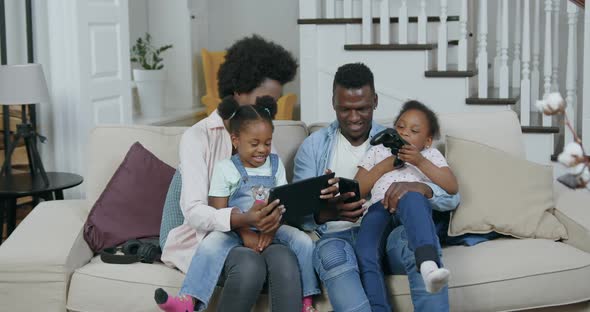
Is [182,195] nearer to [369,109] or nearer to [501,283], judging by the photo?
[369,109]

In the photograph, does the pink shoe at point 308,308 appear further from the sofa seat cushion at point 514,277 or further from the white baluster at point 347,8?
the white baluster at point 347,8

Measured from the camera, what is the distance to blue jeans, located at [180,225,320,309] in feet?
7.97

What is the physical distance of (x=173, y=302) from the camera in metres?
2.36

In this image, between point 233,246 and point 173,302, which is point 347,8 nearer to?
point 233,246

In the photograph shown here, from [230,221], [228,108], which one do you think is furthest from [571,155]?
[228,108]

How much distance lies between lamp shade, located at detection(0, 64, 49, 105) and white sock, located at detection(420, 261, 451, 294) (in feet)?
7.49

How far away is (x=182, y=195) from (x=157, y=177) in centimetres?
32

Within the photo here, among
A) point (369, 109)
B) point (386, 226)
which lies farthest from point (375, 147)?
point (386, 226)

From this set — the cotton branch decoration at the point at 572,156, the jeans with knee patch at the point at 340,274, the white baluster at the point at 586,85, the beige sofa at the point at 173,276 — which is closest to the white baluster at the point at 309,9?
the white baluster at the point at 586,85

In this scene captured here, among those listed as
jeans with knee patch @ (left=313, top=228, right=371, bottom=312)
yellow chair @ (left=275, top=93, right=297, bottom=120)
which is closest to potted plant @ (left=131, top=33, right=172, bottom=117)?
yellow chair @ (left=275, top=93, right=297, bottom=120)

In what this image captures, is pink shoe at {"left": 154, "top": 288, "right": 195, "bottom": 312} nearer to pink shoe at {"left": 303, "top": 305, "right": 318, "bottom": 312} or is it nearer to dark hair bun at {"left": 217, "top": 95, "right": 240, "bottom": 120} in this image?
pink shoe at {"left": 303, "top": 305, "right": 318, "bottom": 312}

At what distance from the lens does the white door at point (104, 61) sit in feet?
14.6

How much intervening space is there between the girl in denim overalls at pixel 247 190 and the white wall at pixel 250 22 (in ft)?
15.1

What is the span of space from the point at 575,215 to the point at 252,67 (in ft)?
4.03
